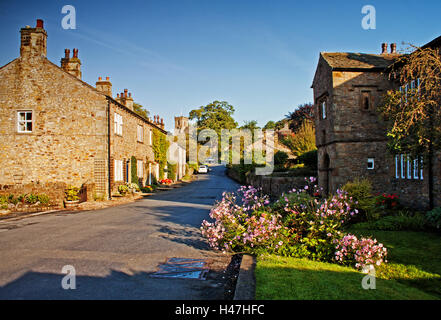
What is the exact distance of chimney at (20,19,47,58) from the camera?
18.2 metres

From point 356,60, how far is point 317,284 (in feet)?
55.7

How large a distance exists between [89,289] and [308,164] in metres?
24.3

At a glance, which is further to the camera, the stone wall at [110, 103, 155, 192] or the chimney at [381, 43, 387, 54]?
the chimney at [381, 43, 387, 54]

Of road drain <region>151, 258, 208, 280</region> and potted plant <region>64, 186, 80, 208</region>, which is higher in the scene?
potted plant <region>64, 186, 80, 208</region>

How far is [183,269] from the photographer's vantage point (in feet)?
19.9

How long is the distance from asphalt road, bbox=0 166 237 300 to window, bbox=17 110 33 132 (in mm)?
8672

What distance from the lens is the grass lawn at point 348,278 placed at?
4473 millimetres

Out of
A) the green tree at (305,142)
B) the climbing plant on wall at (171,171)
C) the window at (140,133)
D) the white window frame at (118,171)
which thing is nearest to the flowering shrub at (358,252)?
the white window frame at (118,171)

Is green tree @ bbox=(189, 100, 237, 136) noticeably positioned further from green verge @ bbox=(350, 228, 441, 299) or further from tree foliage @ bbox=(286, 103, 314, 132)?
green verge @ bbox=(350, 228, 441, 299)

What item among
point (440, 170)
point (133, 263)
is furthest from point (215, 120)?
point (133, 263)

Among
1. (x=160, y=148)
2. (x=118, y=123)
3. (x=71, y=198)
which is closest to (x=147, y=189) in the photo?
(x=118, y=123)

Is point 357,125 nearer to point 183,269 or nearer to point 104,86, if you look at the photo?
point 183,269

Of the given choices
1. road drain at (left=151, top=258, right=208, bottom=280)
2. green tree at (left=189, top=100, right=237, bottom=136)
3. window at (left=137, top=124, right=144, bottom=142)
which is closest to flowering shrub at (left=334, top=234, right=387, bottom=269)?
road drain at (left=151, top=258, right=208, bottom=280)
